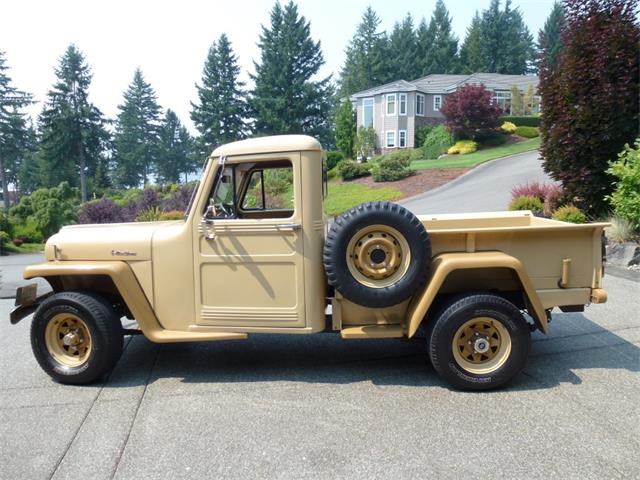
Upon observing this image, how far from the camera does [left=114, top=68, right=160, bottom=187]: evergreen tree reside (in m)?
67.1

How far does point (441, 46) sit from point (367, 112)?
3457 cm

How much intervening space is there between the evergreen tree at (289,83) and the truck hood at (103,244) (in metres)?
43.2

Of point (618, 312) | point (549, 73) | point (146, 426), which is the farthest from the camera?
point (549, 73)

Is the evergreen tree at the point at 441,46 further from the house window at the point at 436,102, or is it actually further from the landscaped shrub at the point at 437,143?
the landscaped shrub at the point at 437,143

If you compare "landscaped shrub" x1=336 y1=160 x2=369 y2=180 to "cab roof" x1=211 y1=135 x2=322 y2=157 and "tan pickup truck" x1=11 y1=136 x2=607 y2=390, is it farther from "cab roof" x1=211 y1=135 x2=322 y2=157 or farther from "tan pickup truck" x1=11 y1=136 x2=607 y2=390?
"cab roof" x1=211 y1=135 x2=322 y2=157

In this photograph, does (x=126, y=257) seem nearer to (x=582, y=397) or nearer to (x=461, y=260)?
(x=461, y=260)

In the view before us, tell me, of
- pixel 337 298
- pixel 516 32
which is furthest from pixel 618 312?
pixel 516 32

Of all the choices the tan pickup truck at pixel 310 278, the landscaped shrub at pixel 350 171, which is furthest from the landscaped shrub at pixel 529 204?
the landscaped shrub at pixel 350 171

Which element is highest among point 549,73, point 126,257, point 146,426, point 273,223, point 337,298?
point 549,73

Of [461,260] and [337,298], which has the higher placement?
[461,260]

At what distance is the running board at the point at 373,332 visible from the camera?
4.30m

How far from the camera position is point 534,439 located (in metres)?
3.38

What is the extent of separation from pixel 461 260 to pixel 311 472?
2028 mm

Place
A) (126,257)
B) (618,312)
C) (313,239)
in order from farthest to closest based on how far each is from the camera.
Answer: (618,312) < (126,257) < (313,239)
